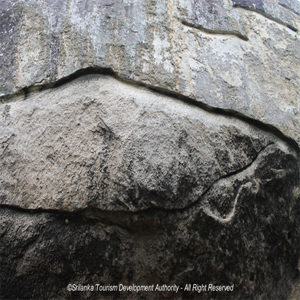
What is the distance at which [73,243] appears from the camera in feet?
2.61

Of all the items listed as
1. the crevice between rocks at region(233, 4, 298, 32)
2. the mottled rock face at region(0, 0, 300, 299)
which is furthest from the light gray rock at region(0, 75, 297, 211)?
the crevice between rocks at region(233, 4, 298, 32)

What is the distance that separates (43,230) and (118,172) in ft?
0.92

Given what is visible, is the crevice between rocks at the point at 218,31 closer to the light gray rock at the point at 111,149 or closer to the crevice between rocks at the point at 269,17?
the crevice between rocks at the point at 269,17

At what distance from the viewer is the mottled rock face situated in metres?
0.80

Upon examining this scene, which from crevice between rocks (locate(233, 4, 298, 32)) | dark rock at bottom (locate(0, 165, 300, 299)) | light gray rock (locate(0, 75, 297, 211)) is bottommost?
dark rock at bottom (locate(0, 165, 300, 299))

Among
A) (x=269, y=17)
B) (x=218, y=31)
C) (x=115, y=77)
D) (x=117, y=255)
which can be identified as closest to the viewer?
(x=117, y=255)

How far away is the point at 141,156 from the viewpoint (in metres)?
0.81

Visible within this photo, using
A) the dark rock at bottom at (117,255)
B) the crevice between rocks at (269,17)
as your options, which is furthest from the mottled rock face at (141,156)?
the crevice between rocks at (269,17)

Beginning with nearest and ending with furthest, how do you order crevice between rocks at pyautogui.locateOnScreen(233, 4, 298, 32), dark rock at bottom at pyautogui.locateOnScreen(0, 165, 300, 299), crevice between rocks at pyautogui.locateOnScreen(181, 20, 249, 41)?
dark rock at bottom at pyautogui.locateOnScreen(0, 165, 300, 299) < crevice between rocks at pyautogui.locateOnScreen(181, 20, 249, 41) < crevice between rocks at pyautogui.locateOnScreen(233, 4, 298, 32)

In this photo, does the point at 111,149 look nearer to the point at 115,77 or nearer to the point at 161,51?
the point at 115,77

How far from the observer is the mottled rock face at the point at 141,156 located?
80 centimetres

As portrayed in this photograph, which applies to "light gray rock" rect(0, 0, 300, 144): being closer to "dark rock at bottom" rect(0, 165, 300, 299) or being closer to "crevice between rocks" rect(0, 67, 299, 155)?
"crevice between rocks" rect(0, 67, 299, 155)

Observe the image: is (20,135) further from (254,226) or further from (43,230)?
(254,226)

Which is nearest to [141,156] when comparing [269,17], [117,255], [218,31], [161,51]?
[117,255]
